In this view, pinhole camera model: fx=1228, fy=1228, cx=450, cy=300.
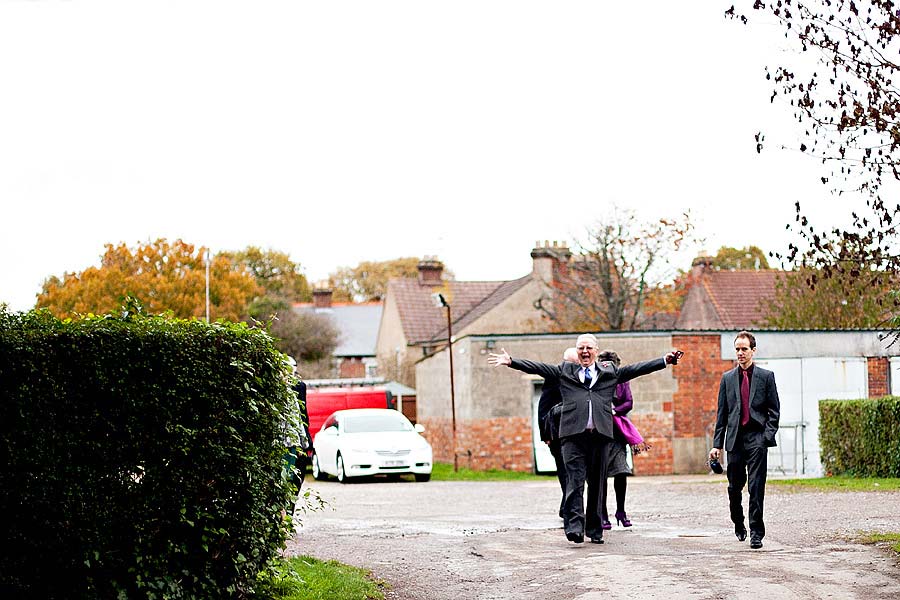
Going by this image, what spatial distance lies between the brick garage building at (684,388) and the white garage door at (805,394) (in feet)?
0.07

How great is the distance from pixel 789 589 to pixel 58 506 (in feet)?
15.6

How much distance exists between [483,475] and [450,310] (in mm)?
22983

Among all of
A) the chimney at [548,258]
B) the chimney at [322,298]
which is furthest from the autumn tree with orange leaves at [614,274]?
the chimney at [322,298]

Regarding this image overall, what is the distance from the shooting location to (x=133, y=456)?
23.2 ft

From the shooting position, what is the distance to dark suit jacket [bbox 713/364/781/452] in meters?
10.8

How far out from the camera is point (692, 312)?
5041 cm

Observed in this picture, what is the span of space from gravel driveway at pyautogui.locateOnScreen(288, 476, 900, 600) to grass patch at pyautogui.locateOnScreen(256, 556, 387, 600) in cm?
24

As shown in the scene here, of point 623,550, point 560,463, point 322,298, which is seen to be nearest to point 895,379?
point 560,463

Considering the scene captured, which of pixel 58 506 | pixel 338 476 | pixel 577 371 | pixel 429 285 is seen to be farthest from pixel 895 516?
pixel 429 285

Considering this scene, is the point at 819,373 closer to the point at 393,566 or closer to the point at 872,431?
the point at 872,431

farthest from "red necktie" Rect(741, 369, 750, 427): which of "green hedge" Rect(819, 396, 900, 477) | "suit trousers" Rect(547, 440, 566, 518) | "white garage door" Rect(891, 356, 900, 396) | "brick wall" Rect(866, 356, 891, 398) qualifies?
"brick wall" Rect(866, 356, 891, 398)

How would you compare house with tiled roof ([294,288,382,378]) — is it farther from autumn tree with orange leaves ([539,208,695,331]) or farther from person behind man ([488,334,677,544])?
person behind man ([488,334,677,544])

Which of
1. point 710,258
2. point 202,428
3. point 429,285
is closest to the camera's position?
point 202,428

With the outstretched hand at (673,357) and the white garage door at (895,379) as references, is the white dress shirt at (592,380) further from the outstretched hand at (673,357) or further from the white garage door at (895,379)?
the white garage door at (895,379)
